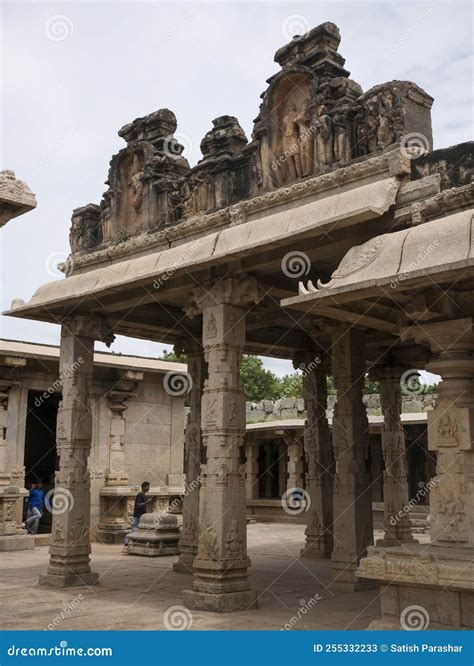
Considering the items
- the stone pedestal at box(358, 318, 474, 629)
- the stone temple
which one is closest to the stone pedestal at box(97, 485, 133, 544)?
the stone temple

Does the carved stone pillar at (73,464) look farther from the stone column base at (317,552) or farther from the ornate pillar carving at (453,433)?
the ornate pillar carving at (453,433)

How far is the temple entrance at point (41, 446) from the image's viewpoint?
21.2 metres

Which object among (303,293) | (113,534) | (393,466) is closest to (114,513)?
(113,534)

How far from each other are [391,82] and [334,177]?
1233mm

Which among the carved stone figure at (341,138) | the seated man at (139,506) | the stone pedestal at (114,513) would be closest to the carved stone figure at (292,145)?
the carved stone figure at (341,138)

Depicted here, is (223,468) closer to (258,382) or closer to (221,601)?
(221,601)

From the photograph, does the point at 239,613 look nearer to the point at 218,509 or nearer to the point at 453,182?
the point at 218,509

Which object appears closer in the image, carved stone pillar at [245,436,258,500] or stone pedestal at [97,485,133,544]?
stone pedestal at [97,485,133,544]

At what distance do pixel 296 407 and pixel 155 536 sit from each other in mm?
12813

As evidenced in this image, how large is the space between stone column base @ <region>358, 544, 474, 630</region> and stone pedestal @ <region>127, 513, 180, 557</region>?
8.68 m

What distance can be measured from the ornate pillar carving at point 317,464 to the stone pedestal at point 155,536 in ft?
9.49

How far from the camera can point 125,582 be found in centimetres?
1047

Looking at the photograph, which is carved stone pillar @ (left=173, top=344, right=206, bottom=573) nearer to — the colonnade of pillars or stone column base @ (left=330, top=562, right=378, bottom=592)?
the colonnade of pillars

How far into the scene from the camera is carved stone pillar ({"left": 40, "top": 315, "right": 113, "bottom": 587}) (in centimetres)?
1020
